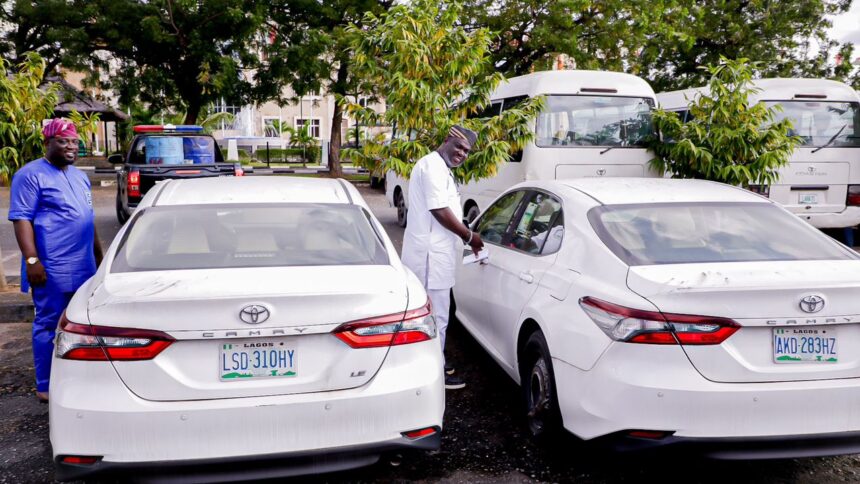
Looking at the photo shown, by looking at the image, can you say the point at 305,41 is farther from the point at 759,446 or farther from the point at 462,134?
the point at 759,446

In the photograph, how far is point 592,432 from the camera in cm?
317

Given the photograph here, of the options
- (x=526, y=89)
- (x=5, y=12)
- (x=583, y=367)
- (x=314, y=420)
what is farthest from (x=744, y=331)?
(x=5, y=12)

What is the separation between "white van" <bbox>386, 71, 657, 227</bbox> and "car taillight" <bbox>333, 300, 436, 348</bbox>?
6.23 metres

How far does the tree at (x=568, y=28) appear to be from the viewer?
763 inches

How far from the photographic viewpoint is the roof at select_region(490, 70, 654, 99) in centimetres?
912

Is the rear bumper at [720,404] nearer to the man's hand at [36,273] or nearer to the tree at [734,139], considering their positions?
the man's hand at [36,273]

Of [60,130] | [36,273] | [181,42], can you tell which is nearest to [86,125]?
[60,130]

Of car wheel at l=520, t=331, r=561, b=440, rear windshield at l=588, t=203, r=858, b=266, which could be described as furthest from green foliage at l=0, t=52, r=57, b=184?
rear windshield at l=588, t=203, r=858, b=266

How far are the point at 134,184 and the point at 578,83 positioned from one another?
709cm

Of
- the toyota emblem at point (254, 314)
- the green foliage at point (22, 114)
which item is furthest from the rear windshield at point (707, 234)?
the green foliage at point (22, 114)

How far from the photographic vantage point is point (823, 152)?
9.70 meters

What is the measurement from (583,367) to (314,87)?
66.5 feet

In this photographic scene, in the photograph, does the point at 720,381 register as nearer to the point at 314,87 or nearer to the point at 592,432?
the point at 592,432

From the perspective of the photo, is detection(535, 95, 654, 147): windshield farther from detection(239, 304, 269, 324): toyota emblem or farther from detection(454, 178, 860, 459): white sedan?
detection(239, 304, 269, 324): toyota emblem
